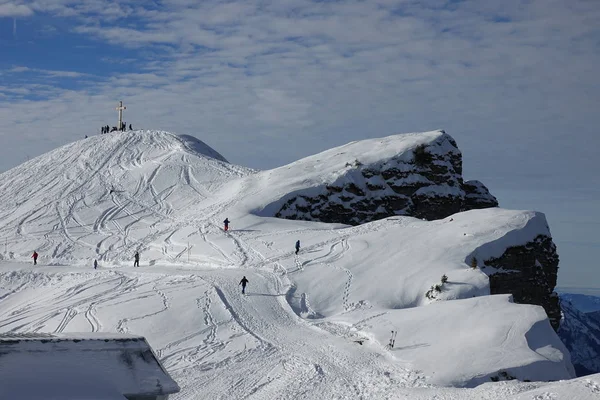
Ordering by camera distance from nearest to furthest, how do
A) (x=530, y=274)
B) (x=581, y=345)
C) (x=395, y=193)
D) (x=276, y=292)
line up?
(x=276, y=292)
(x=530, y=274)
(x=395, y=193)
(x=581, y=345)

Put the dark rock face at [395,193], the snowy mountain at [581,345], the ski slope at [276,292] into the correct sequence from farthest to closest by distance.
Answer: the snowy mountain at [581,345] < the dark rock face at [395,193] < the ski slope at [276,292]

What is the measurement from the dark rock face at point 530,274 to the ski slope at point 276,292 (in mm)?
810

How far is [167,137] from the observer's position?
88.9m

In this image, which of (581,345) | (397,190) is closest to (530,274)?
(397,190)

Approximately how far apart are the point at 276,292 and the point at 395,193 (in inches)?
1035

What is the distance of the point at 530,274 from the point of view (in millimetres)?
41844

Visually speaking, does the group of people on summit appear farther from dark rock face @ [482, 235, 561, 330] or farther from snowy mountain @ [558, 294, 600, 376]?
snowy mountain @ [558, 294, 600, 376]

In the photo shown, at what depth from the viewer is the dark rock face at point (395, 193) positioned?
56719mm

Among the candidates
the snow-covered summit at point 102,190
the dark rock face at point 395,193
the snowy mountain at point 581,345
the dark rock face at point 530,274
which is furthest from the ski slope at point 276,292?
the snowy mountain at point 581,345

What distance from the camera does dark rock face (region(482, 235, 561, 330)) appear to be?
132ft

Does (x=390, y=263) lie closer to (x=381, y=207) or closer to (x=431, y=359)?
(x=431, y=359)

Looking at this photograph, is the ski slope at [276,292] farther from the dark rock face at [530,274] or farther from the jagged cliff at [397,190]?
the jagged cliff at [397,190]

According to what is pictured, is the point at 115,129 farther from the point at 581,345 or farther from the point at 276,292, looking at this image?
the point at 581,345

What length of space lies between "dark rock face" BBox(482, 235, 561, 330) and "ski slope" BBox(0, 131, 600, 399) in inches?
31.9
